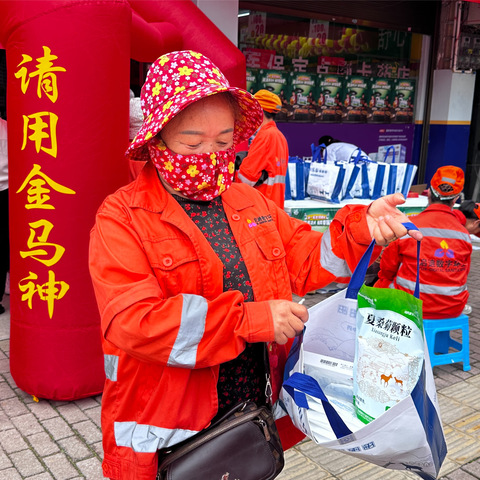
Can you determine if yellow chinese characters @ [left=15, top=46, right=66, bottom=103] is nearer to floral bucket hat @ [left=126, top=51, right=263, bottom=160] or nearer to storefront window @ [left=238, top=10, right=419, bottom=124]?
floral bucket hat @ [left=126, top=51, right=263, bottom=160]

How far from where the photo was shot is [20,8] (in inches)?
122

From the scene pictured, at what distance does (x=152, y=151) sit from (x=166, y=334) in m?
0.57

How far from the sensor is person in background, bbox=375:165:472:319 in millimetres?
3971

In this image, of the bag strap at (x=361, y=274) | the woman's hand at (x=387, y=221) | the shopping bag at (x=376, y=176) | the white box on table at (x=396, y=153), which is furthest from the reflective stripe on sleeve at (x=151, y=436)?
the white box on table at (x=396, y=153)

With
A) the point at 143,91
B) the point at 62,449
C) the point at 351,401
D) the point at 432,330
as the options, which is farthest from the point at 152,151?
the point at 432,330

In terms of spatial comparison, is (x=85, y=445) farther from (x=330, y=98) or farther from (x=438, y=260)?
(x=330, y=98)

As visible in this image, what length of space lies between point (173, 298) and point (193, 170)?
1.29ft

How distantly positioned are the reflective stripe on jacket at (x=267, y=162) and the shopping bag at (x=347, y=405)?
3.99 m

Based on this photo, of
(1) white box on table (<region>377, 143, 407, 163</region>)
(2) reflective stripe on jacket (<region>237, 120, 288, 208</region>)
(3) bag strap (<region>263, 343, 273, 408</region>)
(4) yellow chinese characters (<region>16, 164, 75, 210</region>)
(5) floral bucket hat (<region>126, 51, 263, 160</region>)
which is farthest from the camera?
(1) white box on table (<region>377, 143, 407, 163</region>)

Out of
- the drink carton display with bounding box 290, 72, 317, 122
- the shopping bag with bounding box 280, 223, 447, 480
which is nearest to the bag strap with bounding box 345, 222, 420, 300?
the shopping bag with bounding box 280, 223, 447, 480

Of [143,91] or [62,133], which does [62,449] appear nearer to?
[62,133]

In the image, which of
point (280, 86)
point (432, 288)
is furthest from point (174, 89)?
point (280, 86)

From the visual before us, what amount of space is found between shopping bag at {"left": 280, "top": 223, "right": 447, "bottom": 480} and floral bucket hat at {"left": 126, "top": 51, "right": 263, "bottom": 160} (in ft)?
2.14

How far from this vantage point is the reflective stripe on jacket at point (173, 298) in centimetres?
145
